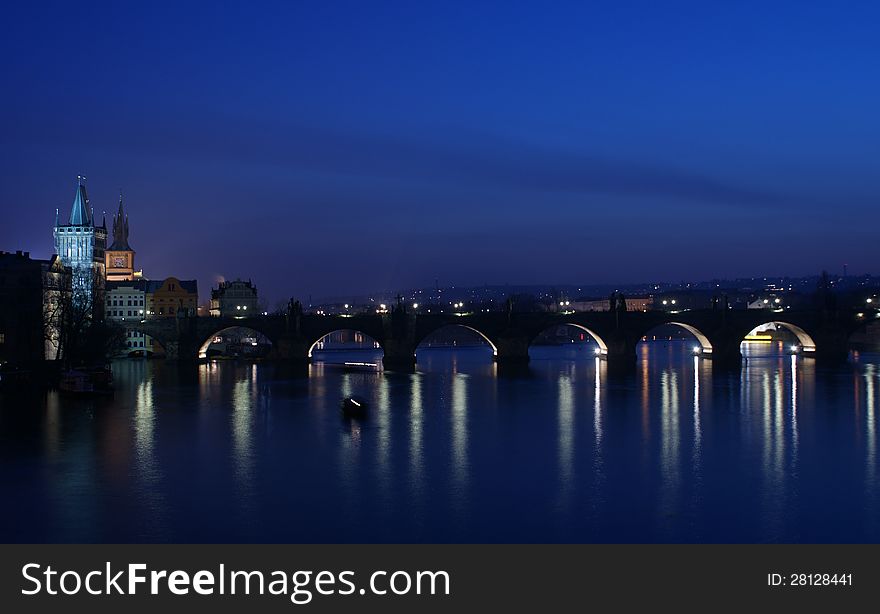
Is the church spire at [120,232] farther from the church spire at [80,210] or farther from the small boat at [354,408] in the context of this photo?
the small boat at [354,408]

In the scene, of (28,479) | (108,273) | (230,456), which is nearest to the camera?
(28,479)

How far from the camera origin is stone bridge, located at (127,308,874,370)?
3300 inches

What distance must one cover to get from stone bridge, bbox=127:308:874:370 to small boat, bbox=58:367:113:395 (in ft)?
78.7

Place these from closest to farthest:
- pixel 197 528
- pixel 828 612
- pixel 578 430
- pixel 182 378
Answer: pixel 828 612 < pixel 197 528 < pixel 578 430 < pixel 182 378

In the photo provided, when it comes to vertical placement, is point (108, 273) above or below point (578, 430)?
above

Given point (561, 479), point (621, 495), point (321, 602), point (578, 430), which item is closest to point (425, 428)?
point (578, 430)

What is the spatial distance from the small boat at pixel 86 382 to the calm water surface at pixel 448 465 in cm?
129

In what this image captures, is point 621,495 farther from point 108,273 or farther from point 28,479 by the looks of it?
point 108,273

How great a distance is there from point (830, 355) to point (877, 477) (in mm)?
56712

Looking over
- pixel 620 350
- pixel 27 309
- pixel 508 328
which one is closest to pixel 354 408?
pixel 27 309

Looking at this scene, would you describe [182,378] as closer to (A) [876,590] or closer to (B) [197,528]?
(B) [197,528]

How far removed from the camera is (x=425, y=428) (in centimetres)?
4334

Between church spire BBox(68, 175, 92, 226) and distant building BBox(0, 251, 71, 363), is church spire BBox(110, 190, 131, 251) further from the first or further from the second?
distant building BBox(0, 251, 71, 363)

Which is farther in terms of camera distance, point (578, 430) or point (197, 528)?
point (578, 430)
